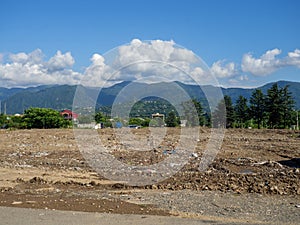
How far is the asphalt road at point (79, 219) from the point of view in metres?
6.90

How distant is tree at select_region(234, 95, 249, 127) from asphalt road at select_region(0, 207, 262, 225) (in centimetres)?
→ 4978

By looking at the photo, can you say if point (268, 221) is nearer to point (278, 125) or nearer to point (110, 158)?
point (110, 158)

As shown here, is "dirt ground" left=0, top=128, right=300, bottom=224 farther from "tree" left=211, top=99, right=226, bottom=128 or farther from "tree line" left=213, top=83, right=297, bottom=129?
"tree line" left=213, top=83, right=297, bottom=129

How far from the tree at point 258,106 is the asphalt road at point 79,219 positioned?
47268 mm

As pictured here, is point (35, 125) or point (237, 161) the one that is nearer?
point (237, 161)

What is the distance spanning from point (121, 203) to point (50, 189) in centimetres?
275

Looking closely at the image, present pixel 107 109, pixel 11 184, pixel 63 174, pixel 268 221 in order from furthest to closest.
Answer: pixel 107 109, pixel 63 174, pixel 11 184, pixel 268 221

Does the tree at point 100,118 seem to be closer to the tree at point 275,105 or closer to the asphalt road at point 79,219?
the asphalt road at point 79,219

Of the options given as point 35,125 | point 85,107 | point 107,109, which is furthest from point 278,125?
point 85,107

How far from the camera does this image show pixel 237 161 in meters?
15.4

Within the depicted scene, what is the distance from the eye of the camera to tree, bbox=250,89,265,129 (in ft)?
172

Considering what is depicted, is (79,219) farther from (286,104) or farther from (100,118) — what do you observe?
(286,104)

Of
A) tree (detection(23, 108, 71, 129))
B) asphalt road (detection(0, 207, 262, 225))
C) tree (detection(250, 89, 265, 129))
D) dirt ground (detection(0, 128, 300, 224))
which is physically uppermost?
tree (detection(250, 89, 265, 129))

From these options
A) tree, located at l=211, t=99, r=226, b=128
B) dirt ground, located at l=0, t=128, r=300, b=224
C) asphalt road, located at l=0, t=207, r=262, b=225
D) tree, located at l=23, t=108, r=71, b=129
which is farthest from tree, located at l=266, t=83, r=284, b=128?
asphalt road, located at l=0, t=207, r=262, b=225
